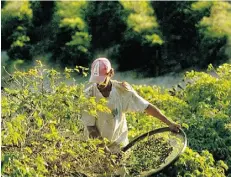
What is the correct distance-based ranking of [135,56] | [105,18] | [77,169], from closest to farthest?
[77,169] < [135,56] < [105,18]

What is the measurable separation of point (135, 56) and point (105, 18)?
1082mm

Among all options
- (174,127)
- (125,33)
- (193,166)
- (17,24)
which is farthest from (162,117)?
(17,24)

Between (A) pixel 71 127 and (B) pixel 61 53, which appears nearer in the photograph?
(A) pixel 71 127

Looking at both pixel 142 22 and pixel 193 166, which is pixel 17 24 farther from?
pixel 193 166

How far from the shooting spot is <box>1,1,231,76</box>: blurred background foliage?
10648 mm

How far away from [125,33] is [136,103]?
6.79 meters

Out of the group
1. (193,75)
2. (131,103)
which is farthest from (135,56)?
(131,103)

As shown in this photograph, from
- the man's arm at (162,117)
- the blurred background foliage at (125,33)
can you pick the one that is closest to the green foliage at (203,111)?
the man's arm at (162,117)

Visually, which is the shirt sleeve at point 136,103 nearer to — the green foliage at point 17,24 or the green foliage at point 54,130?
the green foliage at point 54,130

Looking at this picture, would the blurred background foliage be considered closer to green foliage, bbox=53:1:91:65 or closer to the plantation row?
green foliage, bbox=53:1:91:65

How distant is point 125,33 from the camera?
1098cm

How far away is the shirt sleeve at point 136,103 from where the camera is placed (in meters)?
4.24

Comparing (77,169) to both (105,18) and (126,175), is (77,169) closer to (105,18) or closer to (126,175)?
(126,175)

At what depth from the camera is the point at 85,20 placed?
11.7 metres
